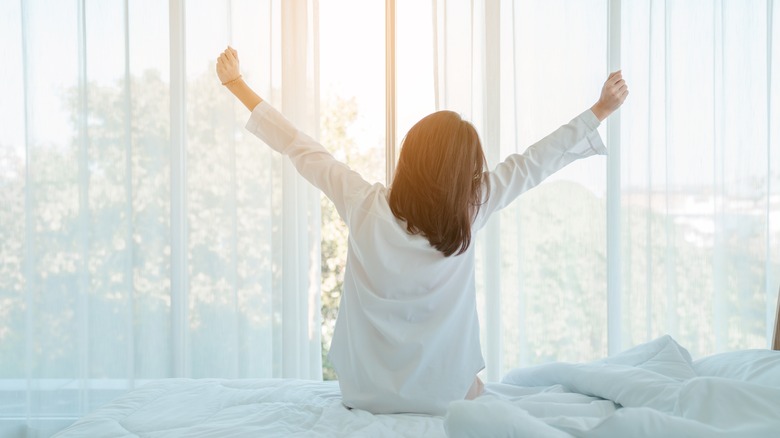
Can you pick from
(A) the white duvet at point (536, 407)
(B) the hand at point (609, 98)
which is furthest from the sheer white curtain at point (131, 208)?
(B) the hand at point (609, 98)

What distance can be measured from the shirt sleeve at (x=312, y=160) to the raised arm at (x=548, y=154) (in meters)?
0.31

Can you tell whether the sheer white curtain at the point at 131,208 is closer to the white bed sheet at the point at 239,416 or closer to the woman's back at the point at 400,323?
the white bed sheet at the point at 239,416

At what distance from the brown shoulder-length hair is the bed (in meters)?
0.37

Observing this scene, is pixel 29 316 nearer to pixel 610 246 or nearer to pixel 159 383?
pixel 159 383

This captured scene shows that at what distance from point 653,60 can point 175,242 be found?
201cm

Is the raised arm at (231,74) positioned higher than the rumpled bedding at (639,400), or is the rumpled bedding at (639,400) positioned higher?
the raised arm at (231,74)

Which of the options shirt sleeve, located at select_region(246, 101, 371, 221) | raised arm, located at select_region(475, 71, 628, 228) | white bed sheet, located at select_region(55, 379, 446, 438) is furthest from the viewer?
raised arm, located at select_region(475, 71, 628, 228)

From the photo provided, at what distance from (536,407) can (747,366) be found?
0.47 metres

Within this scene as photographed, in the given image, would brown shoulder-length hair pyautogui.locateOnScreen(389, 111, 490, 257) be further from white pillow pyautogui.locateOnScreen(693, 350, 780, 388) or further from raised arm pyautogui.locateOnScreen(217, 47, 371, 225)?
white pillow pyautogui.locateOnScreen(693, 350, 780, 388)

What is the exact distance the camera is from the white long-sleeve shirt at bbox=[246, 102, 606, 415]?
4.93 feet

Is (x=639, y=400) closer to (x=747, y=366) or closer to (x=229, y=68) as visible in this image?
(x=747, y=366)

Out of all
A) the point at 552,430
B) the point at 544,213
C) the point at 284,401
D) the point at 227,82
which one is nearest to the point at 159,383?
the point at 284,401

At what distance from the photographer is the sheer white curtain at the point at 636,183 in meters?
2.82

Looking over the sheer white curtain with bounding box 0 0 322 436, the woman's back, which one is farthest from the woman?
the sheer white curtain with bounding box 0 0 322 436
